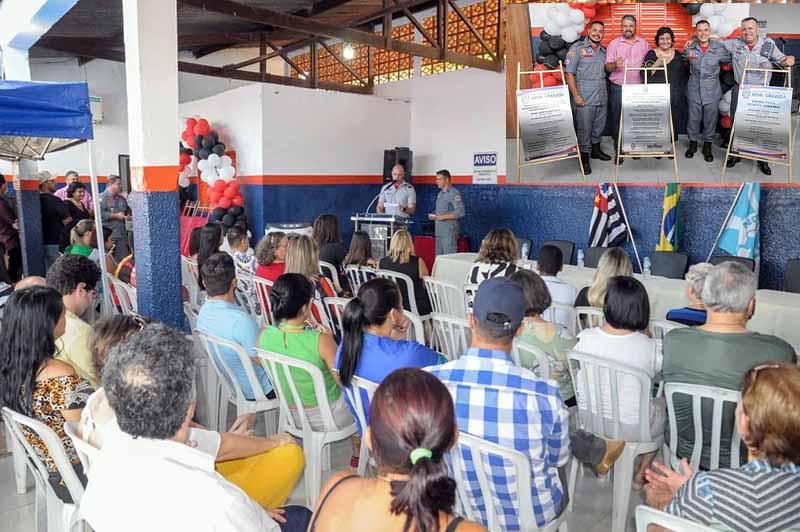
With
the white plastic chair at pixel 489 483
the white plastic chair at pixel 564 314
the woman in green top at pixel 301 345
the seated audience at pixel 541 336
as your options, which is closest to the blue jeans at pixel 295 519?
the white plastic chair at pixel 489 483

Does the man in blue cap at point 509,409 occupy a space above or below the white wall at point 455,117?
below

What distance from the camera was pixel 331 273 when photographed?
4707mm

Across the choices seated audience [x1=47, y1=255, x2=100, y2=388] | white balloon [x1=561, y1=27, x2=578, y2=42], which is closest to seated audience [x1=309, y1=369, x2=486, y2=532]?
seated audience [x1=47, y1=255, x2=100, y2=388]

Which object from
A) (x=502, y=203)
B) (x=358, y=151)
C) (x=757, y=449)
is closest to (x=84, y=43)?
(x=358, y=151)

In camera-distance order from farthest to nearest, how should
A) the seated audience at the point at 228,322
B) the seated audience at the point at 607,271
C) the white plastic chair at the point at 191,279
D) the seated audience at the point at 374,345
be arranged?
the white plastic chair at the point at 191,279 < the seated audience at the point at 607,271 < the seated audience at the point at 228,322 < the seated audience at the point at 374,345

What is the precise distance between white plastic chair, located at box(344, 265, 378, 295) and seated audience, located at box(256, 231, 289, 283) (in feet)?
1.90

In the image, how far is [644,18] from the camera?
6.16 m

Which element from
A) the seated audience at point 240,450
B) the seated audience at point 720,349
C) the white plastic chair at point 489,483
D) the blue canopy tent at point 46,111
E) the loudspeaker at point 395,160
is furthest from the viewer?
the loudspeaker at point 395,160

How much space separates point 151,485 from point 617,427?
5.84ft

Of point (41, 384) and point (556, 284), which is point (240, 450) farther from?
point (556, 284)

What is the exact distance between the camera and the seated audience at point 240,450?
173cm

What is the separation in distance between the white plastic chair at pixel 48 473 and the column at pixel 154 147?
142 centimetres

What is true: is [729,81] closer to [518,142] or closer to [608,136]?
[608,136]

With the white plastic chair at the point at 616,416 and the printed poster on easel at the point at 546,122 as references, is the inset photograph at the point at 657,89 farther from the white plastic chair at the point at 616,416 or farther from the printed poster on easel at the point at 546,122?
the white plastic chair at the point at 616,416
